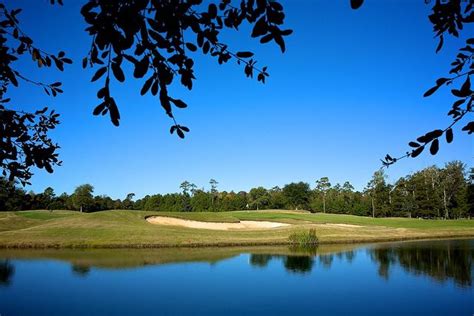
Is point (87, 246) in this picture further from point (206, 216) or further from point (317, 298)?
point (317, 298)

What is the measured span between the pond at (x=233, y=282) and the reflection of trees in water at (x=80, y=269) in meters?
0.06

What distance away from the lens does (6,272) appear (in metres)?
22.0

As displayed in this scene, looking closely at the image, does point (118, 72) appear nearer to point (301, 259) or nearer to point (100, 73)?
point (100, 73)

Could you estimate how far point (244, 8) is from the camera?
3707 millimetres

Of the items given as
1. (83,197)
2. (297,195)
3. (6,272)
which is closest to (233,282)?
(6,272)

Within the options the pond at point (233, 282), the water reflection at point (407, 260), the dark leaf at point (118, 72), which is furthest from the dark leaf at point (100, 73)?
the water reflection at point (407, 260)

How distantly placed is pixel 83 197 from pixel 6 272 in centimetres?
7554

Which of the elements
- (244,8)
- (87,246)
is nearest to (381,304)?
(244,8)

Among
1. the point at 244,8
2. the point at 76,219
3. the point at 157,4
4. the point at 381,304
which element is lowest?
the point at 381,304

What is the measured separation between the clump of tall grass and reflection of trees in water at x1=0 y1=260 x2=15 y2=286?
2443 cm

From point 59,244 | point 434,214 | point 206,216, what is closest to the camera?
point 59,244

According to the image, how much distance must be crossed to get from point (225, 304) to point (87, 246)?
861 inches

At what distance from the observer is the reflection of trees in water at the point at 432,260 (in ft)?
73.4

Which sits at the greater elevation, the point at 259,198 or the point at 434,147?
the point at 259,198
